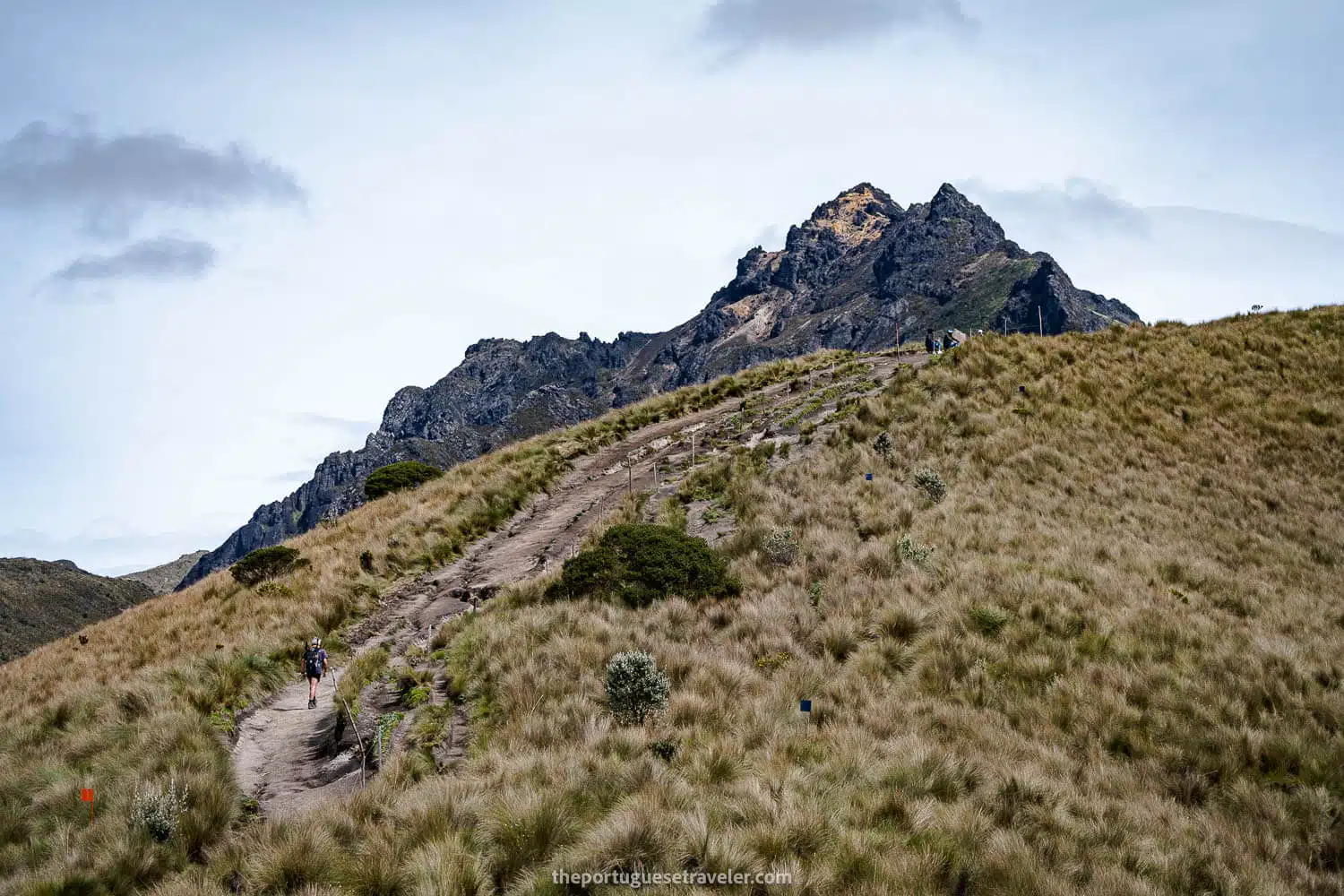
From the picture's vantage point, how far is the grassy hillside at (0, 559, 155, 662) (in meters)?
93.4

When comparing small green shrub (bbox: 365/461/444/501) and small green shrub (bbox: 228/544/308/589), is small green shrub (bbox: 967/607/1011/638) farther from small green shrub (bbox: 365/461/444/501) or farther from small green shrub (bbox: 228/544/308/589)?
small green shrub (bbox: 365/461/444/501)

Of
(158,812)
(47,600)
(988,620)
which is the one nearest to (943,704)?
(988,620)

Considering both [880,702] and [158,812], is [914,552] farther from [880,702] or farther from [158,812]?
[158,812]

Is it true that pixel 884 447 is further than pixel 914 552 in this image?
Yes

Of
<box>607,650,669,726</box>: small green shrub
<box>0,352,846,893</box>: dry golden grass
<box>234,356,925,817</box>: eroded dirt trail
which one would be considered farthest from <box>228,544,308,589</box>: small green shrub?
<box>607,650,669,726</box>: small green shrub

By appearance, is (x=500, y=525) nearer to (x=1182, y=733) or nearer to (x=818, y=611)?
(x=818, y=611)

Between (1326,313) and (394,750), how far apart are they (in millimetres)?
39222

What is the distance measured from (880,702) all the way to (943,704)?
0.91 meters

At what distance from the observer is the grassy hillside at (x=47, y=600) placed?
93375mm

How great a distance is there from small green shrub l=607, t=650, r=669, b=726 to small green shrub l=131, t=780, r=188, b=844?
5.17 m

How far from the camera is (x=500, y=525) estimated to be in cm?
2266

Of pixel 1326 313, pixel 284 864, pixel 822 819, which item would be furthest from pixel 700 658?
pixel 1326 313

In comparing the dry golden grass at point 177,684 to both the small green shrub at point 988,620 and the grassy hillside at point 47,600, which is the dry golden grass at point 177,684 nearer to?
the small green shrub at point 988,620

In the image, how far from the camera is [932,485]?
17922 millimetres
